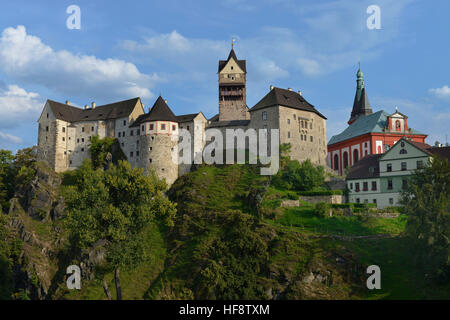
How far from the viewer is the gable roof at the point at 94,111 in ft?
287

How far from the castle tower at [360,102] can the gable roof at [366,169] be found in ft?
149

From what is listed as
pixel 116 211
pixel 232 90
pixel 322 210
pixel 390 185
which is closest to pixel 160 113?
pixel 232 90

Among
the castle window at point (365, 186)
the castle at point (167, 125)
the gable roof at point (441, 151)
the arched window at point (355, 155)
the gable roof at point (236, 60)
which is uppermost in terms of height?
the gable roof at point (236, 60)

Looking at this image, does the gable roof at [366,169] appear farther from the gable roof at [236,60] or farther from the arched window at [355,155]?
the gable roof at [236,60]

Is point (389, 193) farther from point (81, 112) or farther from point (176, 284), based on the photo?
point (81, 112)

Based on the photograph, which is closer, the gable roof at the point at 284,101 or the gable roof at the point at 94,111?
the gable roof at the point at 284,101

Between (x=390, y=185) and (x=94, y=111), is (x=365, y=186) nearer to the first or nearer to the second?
(x=390, y=185)

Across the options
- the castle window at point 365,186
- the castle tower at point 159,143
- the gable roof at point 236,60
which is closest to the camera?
the castle window at point 365,186

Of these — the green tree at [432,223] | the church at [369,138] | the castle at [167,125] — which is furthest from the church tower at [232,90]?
the green tree at [432,223]

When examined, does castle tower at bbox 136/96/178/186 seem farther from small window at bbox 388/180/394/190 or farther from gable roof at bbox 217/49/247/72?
small window at bbox 388/180/394/190

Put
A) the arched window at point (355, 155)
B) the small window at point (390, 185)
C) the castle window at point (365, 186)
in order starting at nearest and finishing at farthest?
the small window at point (390, 185) → the castle window at point (365, 186) → the arched window at point (355, 155)

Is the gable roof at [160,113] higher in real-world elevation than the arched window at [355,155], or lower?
higher

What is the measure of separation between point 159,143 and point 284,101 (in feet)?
79.6

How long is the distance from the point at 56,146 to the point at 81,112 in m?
10.1
